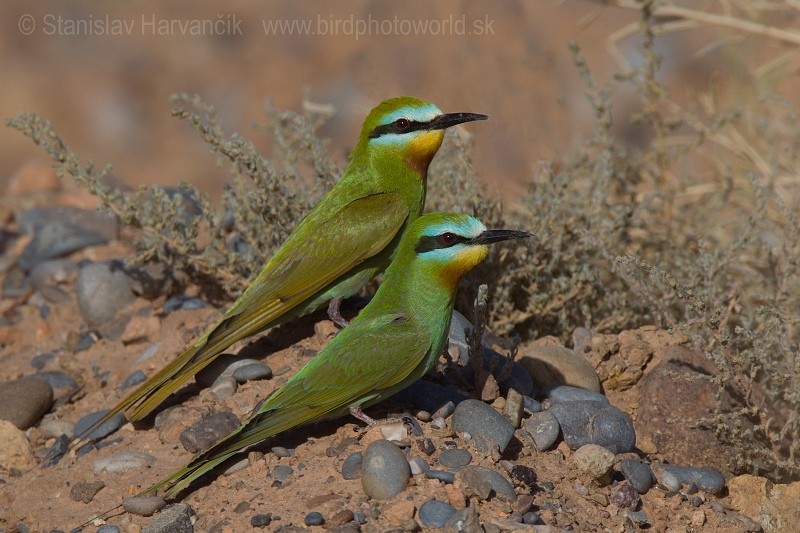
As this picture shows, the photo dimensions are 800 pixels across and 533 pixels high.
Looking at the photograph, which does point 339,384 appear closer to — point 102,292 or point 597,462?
point 597,462

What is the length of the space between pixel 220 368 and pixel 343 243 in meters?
0.70

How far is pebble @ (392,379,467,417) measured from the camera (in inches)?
132

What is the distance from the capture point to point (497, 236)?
314cm

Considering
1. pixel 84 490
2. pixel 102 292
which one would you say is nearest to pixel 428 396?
pixel 84 490

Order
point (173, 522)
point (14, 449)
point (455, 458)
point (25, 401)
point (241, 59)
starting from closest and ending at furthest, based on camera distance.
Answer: point (173, 522) < point (455, 458) < point (14, 449) < point (25, 401) < point (241, 59)

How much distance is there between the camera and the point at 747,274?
4.71 metres

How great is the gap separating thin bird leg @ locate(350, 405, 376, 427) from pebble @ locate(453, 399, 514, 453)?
0.28 m

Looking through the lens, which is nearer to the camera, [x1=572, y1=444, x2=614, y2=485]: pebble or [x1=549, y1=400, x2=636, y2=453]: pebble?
[x1=572, y1=444, x2=614, y2=485]: pebble

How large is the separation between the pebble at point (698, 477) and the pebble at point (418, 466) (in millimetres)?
855

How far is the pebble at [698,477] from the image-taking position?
328 cm

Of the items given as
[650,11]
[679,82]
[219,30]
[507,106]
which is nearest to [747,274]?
[650,11]

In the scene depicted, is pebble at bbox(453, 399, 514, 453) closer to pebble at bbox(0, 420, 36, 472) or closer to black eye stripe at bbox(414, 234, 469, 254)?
black eye stripe at bbox(414, 234, 469, 254)

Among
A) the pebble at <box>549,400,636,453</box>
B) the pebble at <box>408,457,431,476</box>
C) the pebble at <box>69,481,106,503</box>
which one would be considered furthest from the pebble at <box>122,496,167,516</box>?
the pebble at <box>549,400,636,453</box>

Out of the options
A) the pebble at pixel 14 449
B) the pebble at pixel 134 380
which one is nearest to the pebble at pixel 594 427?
the pebble at pixel 134 380
